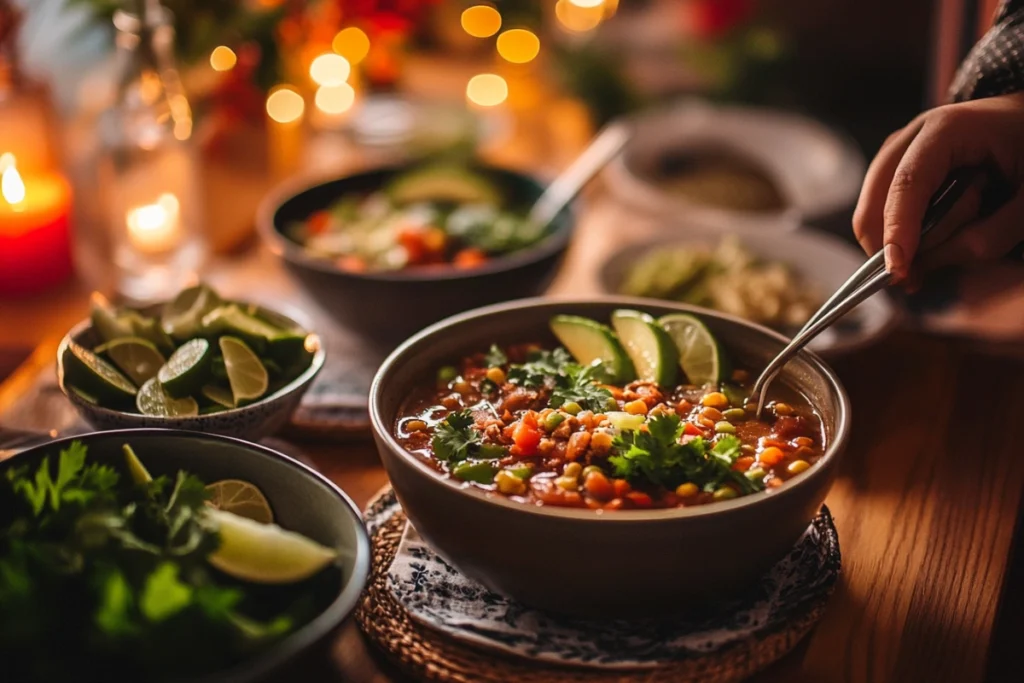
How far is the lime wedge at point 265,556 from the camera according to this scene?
140 centimetres

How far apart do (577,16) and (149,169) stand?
300 centimetres

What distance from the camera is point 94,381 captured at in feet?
6.23

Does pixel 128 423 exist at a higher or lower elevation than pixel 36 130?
lower

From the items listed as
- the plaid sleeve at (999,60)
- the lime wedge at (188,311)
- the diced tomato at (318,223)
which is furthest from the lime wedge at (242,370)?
the plaid sleeve at (999,60)

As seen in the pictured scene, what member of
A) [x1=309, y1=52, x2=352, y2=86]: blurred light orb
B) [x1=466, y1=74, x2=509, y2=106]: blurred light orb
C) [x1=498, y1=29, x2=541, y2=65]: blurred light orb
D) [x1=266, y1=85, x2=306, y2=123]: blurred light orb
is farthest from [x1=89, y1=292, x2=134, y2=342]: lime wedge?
[x1=498, y1=29, x2=541, y2=65]: blurred light orb

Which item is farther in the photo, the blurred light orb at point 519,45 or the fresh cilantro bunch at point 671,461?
the blurred light orb at point 519,45

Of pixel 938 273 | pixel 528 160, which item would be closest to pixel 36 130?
pixel 528 160

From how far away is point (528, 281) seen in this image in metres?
2.57

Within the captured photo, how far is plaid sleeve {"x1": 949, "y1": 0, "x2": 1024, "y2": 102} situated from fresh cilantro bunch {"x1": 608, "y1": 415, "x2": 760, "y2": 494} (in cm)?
97

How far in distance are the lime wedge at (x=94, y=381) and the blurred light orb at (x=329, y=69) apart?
2.40m

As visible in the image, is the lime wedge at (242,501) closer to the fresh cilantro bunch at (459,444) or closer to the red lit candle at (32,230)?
the fresh cilantro bunch at (459,444)

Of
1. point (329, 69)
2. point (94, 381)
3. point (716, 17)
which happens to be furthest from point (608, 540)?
point (716, 17)

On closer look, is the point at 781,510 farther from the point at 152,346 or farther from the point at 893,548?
the point at 152,346

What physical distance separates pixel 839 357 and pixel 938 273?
1.90 metres
